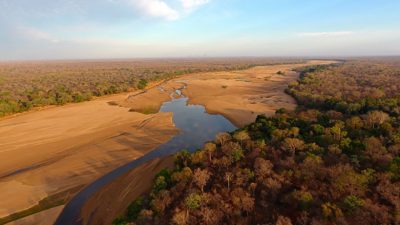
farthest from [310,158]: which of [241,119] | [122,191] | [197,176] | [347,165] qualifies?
[241,119]

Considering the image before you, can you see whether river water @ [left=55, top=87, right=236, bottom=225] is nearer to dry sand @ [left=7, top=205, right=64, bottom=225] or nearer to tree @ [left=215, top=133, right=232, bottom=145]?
dry sand @ [left=7, top=205, right=64, bottom=225]

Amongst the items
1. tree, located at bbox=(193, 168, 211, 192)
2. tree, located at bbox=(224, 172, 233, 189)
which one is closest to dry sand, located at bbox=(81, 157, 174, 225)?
tree, located at bbox=(193, 168, 211, 192)

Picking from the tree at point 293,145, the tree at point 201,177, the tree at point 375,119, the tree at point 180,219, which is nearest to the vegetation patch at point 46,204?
the tree at point 180,219

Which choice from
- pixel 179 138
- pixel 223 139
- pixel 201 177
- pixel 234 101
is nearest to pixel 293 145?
pixel 223 139

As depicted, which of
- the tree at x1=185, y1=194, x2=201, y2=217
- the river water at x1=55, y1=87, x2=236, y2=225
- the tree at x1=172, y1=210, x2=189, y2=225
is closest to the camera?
the tree at x1=172, y1=210, x2=189, y2=225

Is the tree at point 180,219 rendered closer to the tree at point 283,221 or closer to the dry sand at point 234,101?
the tree at point 283,221

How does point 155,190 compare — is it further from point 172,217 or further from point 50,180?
point 50,180

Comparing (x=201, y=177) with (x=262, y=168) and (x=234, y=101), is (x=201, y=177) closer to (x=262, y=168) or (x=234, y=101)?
(x=262, y=168)
